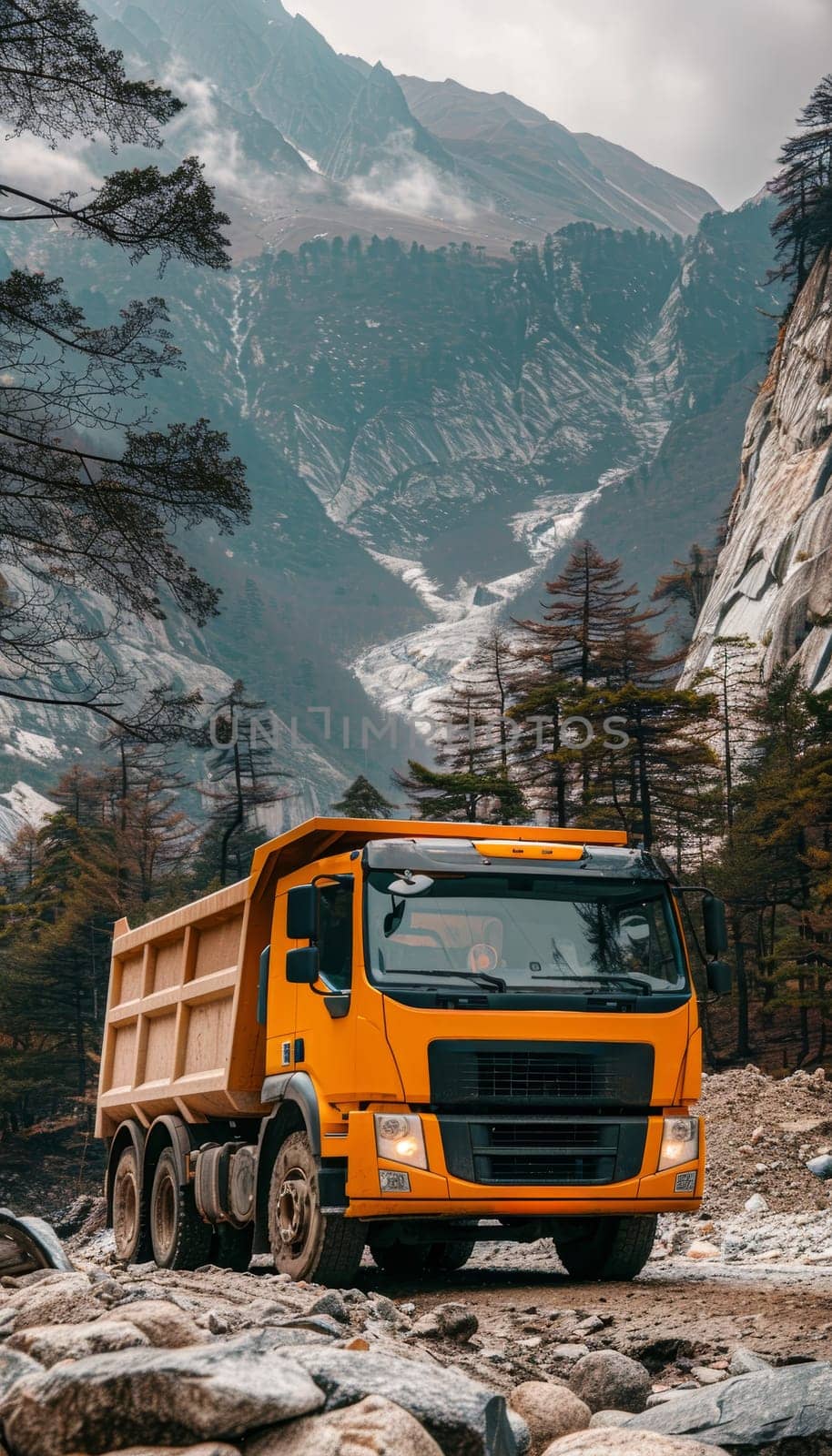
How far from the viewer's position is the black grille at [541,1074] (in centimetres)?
929

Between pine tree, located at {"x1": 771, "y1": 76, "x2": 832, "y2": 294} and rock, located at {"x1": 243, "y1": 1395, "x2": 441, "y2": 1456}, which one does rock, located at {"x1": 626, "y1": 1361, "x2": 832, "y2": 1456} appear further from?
pine tree, located at {"x1": 771, "y1": 76, "x2": 832, "y2": 294}

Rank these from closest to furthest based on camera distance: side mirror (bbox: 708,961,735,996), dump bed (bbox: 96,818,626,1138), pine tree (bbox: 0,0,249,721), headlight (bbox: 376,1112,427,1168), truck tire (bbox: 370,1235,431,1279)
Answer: headlight (bbox: 376,1112,427,1168) → dump bed (bbox: 96,818,626,1138) → side mirror (bbox: 708,961,735,996) → truck tire (bbox: 370,1235,431,1279) → pine tree (bbox: 0,0,249,721)

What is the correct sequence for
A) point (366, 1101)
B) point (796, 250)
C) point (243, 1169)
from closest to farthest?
point (366, 1101), point (243, 1169), point (796, 250)

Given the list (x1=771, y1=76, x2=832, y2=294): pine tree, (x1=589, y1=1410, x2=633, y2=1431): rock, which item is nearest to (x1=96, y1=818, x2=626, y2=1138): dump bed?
(x1=589, y1=1410, x2=633, y2=1431): rock

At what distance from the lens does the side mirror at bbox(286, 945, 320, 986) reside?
30.8 ft

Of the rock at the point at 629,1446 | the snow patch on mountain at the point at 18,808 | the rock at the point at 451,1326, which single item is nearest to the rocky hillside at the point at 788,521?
the rock at the point at 451,1326

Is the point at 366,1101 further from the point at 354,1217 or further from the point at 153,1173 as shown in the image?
the point at 153,1173

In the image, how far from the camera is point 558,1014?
9469 millimetres

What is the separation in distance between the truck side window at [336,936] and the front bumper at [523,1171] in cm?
90

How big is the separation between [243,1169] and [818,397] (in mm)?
74071

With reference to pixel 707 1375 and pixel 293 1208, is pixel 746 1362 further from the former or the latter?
pixel 293 1208

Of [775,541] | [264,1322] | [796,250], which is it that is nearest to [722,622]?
[775,541]

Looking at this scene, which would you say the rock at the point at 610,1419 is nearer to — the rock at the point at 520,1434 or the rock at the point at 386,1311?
the rock at the point at 520,1434

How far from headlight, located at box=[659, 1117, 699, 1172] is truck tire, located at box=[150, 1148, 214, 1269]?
3.96m
